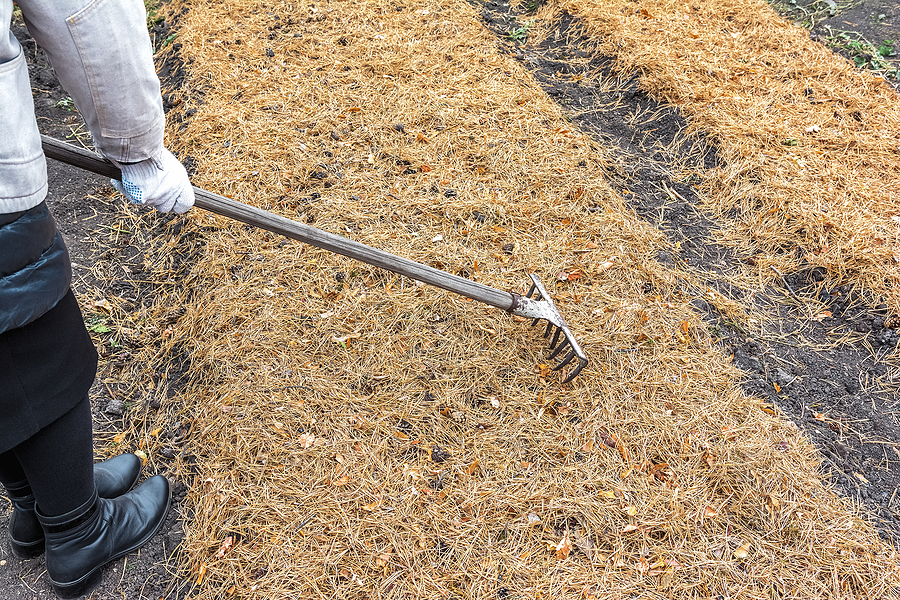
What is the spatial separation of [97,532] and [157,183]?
1.24 m

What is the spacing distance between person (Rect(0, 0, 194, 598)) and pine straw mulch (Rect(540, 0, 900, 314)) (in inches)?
123

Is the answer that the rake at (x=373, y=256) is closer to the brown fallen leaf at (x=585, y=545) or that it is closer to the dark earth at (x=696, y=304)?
the brown fallen leaf at (x=585, y=545)

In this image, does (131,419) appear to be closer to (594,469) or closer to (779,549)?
(594,469)

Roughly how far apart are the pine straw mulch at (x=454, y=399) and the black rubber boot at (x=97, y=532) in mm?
146

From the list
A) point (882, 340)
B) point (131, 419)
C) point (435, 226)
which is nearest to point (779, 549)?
point (882, 340)

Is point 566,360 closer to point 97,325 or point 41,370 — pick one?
point 41,370

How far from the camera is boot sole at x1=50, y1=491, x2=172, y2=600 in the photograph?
71.9 inches

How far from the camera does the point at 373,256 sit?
2.07 metres

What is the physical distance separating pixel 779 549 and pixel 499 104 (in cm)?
311

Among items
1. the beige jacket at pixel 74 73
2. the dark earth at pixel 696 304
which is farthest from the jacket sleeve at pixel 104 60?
the dark earth at pixel 696 304

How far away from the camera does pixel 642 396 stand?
2.45 meters

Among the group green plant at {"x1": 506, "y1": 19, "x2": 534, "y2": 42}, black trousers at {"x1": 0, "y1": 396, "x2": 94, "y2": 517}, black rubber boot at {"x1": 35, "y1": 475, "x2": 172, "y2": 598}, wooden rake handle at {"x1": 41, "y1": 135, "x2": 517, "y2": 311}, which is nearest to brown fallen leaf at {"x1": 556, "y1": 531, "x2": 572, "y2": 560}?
wooden rake handle at {"x1": 41, "y1": 135, "x2": 517, "y2": 311}

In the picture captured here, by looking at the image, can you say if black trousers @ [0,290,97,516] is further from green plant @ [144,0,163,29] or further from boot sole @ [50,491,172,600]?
green plant @ [144,0,163,29]

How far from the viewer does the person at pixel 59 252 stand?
1.07m
